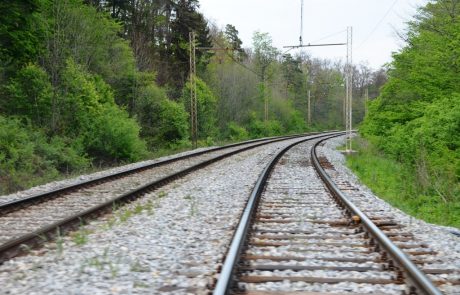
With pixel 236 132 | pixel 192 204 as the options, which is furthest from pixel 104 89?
pixel 236 132

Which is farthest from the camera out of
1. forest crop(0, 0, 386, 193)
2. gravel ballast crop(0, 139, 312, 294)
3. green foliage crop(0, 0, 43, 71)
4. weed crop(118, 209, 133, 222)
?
forest crop(0, 0, 386, 193)

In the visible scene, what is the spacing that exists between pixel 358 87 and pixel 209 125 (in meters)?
75.0

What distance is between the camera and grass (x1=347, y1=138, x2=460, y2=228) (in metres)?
11.8

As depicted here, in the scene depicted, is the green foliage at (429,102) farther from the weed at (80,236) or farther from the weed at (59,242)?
the weed at (59,242)

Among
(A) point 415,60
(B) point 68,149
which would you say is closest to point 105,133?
(B) point 68,149

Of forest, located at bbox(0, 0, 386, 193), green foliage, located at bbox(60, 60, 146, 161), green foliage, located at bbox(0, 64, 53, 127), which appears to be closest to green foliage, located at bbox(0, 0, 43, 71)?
forest, located at bbox(0, 0, 386, 193)

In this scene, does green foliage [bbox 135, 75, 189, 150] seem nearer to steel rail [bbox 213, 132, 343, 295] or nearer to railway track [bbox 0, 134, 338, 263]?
railway track [bbox 0, 134, 338, 263]

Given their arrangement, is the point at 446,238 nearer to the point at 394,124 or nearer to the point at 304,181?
the point at 304,181

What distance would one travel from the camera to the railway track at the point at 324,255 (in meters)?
4.61

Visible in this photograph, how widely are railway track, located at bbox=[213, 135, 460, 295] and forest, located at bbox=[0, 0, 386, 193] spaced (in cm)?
837

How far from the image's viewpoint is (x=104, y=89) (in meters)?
27.6

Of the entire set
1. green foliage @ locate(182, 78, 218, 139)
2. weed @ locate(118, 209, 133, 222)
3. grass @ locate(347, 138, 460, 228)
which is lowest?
grass @ locate(347, 138, 460, 228)

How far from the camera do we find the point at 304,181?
45.2 feet

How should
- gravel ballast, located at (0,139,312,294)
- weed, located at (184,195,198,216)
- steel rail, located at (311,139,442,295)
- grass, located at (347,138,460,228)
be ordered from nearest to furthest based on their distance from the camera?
steel rail, located at (311,139,442,295) < gravel ballast, located at (0,139,312,294) < weed, located at (184,195,198,216) < grass, located at (347,138,460,228)
